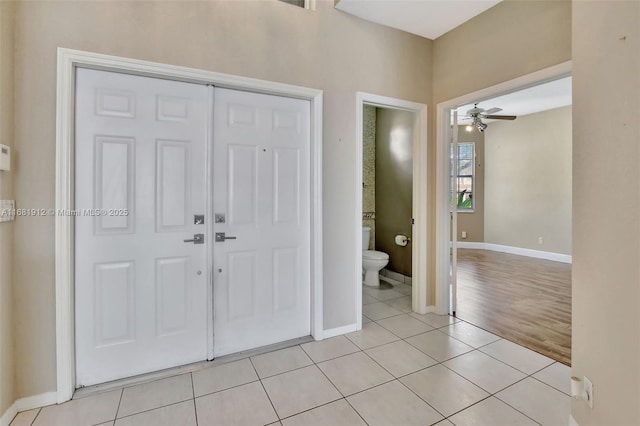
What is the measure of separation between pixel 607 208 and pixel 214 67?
7.61ft

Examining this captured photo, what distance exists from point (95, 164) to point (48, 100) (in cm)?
41

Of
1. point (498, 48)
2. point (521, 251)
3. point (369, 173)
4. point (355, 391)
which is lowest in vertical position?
point (355, 391)

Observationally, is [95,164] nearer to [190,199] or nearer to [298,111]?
[190,199]

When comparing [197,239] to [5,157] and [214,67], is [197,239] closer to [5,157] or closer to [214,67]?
[5,157]

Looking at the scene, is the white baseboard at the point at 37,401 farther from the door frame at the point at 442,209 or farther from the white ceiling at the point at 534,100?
the white ceiling at the point at 534,100

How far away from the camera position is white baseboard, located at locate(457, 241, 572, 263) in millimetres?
5545

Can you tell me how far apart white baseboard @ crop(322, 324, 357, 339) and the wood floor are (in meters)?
1.20

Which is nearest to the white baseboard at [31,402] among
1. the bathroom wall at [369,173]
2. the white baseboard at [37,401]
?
the white baseboard at [37,401]

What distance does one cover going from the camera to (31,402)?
166cm

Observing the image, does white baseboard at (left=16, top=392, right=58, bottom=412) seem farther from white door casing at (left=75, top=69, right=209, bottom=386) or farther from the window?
the window

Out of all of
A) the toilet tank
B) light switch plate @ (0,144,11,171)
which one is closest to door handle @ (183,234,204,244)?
light switch plate @ (0,144,11,171)

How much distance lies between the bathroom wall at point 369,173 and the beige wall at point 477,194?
11.6 feet

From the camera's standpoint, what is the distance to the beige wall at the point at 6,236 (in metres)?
1.52

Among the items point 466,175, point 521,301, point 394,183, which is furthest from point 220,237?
point 466,175
